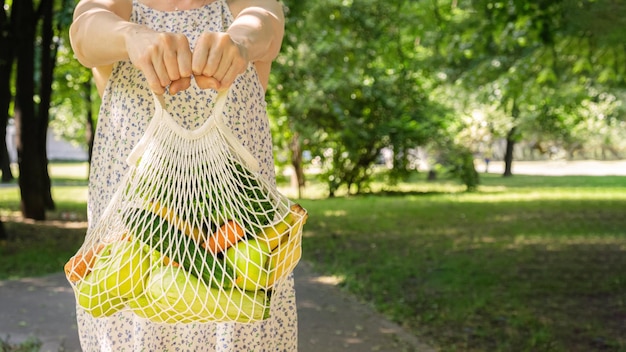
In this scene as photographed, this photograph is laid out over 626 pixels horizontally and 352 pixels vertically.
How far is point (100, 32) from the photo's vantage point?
2039 mm

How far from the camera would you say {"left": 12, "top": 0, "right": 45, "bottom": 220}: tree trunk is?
523 inches

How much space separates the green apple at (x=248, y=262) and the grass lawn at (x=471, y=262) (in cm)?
438

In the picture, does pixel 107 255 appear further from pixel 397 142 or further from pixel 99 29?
pixel 397 142

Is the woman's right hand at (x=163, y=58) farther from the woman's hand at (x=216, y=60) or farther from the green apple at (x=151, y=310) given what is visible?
the green apple at (x=151, y=310)

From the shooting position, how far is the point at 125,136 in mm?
2217

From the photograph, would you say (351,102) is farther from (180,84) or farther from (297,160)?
(180,84)

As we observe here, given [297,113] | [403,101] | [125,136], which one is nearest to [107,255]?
[125,136]

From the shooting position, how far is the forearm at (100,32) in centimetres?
199

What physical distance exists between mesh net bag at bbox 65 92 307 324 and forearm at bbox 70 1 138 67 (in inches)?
7.5

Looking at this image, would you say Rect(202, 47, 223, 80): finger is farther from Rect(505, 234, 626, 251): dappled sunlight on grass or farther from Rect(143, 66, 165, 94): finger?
Rect(505, 234, 626, 251): dappled sunlight on grass

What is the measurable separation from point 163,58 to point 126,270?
502 millimetres

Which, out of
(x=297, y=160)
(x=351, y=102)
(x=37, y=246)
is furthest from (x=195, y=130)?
(x=297, y=160)

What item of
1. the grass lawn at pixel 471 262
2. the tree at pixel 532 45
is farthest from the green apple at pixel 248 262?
the tree at pixel 532 45

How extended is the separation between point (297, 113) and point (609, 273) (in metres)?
13.4
